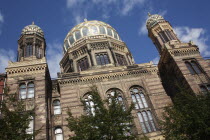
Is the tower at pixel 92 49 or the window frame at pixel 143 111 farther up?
the tower at pixel 92 49

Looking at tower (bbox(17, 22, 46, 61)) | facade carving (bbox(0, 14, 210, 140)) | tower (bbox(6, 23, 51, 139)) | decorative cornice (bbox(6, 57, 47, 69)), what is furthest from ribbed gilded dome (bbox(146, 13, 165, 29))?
decorative cornice (bbox(6, 57, 47, 69))

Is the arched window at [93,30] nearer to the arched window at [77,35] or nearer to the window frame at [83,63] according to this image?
the arched window at [77,35]

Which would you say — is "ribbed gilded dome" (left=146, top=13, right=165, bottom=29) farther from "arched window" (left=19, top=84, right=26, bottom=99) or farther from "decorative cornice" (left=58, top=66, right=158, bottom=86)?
"arched window" (left=19, top=84, right=26, bottom=99)

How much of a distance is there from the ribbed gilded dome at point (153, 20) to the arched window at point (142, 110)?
10664 millimetres

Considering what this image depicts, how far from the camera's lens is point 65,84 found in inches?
786

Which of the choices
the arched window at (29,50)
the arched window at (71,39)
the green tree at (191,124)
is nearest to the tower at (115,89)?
the arched window at (29,50)

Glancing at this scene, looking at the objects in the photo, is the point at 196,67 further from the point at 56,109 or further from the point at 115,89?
the point at 56,109

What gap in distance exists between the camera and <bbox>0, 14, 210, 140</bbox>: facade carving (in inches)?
693

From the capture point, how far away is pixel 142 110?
18.7 metres

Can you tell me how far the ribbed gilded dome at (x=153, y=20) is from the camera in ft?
88.2

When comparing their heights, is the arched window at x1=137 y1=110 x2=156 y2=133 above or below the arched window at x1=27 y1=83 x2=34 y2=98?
below

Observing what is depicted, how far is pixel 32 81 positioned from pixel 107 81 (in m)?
7.12

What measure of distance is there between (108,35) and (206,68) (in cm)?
1545

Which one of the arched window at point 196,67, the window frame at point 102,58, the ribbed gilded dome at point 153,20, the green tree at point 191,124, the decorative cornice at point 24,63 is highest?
the ribbed gilded dome at point 153,20
